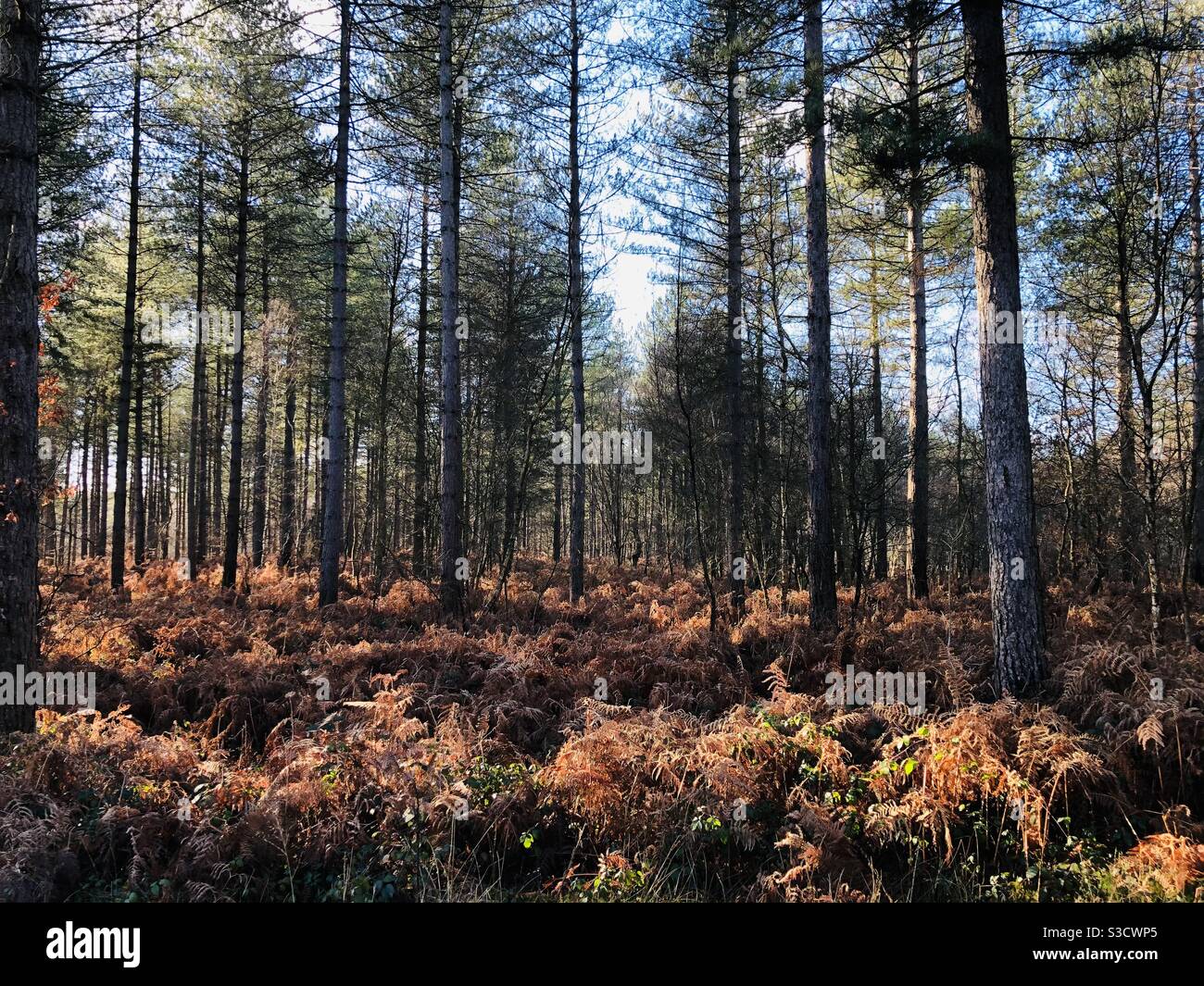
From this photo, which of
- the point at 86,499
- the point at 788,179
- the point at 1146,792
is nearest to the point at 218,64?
the point at 788,179

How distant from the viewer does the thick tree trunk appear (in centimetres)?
972

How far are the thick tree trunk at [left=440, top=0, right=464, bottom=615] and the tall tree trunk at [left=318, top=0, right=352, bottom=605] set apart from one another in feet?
7.89

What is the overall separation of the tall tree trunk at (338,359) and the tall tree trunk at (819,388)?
8.25 meters

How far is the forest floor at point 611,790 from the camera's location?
131 inches

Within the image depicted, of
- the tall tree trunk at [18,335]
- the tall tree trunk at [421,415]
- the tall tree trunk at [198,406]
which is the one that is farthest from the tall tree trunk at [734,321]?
the tall tree trunk at [198,406]

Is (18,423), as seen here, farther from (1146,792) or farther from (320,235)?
(320,235)

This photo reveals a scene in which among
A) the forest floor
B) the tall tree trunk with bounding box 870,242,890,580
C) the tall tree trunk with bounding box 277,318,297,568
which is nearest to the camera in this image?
the forest floor

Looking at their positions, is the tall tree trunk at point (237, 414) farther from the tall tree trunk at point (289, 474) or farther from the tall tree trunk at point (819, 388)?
the tall tree trunk at point (819, 388)

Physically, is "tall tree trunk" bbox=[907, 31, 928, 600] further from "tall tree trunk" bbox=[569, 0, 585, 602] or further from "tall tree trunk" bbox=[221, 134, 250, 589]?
"tall tree trunk" bbox=[221, 134, 250, 589]

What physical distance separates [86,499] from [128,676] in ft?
96.8

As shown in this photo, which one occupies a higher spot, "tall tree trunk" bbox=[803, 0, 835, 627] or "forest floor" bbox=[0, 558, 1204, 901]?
"tall tree trunk" bbox=[803, 0, 835, 627]

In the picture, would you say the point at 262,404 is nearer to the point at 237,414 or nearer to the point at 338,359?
the point at 237,414

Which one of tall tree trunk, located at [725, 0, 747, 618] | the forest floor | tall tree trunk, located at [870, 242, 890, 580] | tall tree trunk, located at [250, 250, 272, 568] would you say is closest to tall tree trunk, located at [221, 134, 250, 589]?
tall tree trunk, located at [250, 250, 272, 568]
